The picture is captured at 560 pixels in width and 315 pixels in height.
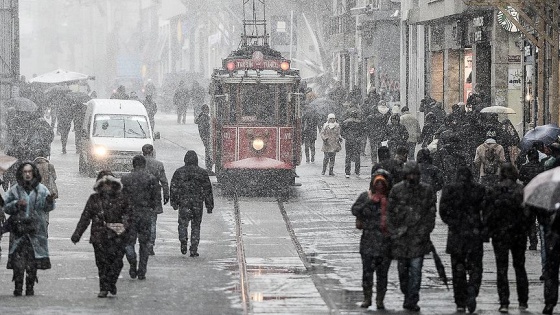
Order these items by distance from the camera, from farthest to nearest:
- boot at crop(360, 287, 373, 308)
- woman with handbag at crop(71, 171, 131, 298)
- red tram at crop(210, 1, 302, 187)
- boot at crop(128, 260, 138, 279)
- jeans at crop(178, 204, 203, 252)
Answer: red tram at crop(210, 1, 302, 187)
jeans at crop(178, 204, 203, 252)
boot at crop(128, 260, 138, 279)
woman with handbag at crop(71, 171, 131, 298)
boot at crop(360, 287, 373, 308)

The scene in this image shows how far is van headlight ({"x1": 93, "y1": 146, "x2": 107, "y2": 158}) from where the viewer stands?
33656mm

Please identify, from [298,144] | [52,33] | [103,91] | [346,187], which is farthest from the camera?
[52,33]

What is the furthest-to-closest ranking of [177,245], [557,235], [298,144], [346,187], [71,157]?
1. [71,157]
2. [346,187]
3. [298,144]
4. [177,245]
5. [557,235]

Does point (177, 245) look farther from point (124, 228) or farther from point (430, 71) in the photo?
point (430, 71)

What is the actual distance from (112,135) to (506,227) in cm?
2085

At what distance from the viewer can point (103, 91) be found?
120m

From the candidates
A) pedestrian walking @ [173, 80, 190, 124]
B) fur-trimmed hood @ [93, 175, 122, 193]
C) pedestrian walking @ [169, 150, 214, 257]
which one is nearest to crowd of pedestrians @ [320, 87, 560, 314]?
fur-trimmed hood @ [93, 175, 122, 193]

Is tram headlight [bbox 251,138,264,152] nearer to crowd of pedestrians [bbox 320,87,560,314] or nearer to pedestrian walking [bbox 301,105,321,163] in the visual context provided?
pedestrian walking [bbox 301,105,321,163]

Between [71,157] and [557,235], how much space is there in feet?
93.1

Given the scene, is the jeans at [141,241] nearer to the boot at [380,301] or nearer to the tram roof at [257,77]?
the boot at [380,301]

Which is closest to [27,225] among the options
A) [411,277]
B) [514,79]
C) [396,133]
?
[411,277]

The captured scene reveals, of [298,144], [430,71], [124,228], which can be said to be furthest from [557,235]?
[430,71]

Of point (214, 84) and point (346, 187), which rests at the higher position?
point (214, 84)

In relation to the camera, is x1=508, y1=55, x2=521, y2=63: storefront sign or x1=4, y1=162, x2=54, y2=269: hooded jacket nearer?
x1=4, y1=162, x2=54, y2=269: hooded jacket
